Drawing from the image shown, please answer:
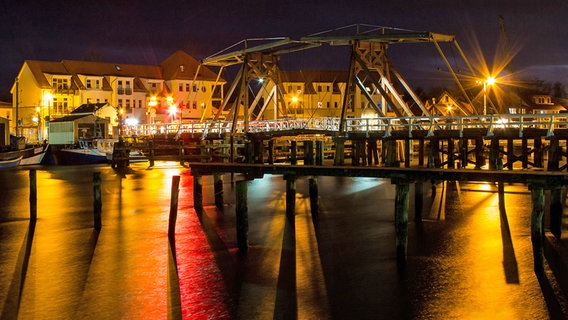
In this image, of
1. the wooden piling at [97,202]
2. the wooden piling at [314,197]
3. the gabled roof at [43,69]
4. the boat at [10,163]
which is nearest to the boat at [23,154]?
the boat at [10,163]

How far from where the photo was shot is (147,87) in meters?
94.6

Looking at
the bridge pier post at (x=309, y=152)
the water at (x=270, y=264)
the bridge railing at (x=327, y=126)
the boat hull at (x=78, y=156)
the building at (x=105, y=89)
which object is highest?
the building at (x=105, y=89)

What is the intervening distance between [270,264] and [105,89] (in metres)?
77.6

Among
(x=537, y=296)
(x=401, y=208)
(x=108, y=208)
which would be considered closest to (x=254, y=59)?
(x=108, y=208)

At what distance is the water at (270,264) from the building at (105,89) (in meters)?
58.6

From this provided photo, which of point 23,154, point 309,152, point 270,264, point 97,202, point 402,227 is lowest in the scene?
point 270,264

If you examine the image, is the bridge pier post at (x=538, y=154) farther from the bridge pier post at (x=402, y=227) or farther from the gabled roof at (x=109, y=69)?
the gabled roof at (x=109, y=69)

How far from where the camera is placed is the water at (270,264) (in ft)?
46.3

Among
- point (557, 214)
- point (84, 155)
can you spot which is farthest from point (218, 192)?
point (84, 155)

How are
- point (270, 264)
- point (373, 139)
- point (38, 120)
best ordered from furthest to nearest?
1. point (38, 120)
2. point (373, 139)
3. point (270, 264)

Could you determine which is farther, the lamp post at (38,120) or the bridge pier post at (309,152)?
the lamp post at (38,120)

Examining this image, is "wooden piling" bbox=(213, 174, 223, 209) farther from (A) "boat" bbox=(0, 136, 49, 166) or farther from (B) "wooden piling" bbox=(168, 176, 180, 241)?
(A) "boat" bbox=(0, 136, 49, 166)

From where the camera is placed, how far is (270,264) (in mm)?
17781

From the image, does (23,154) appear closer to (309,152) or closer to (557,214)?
(309,152)
